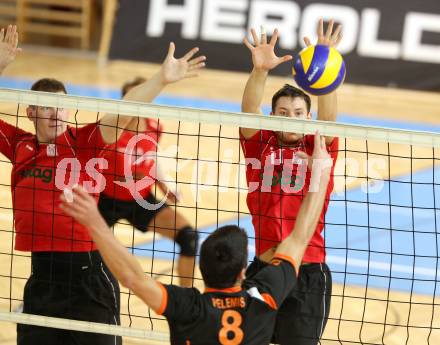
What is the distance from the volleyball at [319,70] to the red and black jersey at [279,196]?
353 millimetres

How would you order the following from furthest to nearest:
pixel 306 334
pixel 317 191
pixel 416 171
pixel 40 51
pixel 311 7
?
pixel 40 51 → pixel 311 7 → pixel 416 171 → pixel 306 334 → pixel 317 191

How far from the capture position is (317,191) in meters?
4.60

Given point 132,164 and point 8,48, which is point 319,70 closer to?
point 8,48

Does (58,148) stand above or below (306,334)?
above

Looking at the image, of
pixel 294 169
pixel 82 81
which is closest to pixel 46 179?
pixel 294 169

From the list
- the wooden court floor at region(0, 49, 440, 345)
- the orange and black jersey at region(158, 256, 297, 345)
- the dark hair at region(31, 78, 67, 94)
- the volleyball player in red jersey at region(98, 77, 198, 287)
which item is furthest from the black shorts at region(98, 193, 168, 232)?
the orange and black jersey at region(158, 256, 297, 345)

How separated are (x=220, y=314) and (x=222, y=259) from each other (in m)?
0.27

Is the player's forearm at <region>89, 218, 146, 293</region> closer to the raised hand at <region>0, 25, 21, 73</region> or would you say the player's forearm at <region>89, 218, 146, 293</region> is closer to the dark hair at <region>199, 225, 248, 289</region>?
the dark hair at <region>199, 225, 248, 289</region>

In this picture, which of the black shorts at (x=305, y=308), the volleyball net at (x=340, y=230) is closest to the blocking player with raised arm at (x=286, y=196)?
the black shorts at (x=305, y=308)

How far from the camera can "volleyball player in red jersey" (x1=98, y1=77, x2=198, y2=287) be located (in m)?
7.49

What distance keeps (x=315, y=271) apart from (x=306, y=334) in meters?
0.43

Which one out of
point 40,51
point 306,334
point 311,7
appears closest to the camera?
point 306,334

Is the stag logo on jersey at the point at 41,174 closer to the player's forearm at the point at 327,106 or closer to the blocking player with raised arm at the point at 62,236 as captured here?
the blocking player with raised arm at the point at 62,236

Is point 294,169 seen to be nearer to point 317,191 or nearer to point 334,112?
point 334,112
